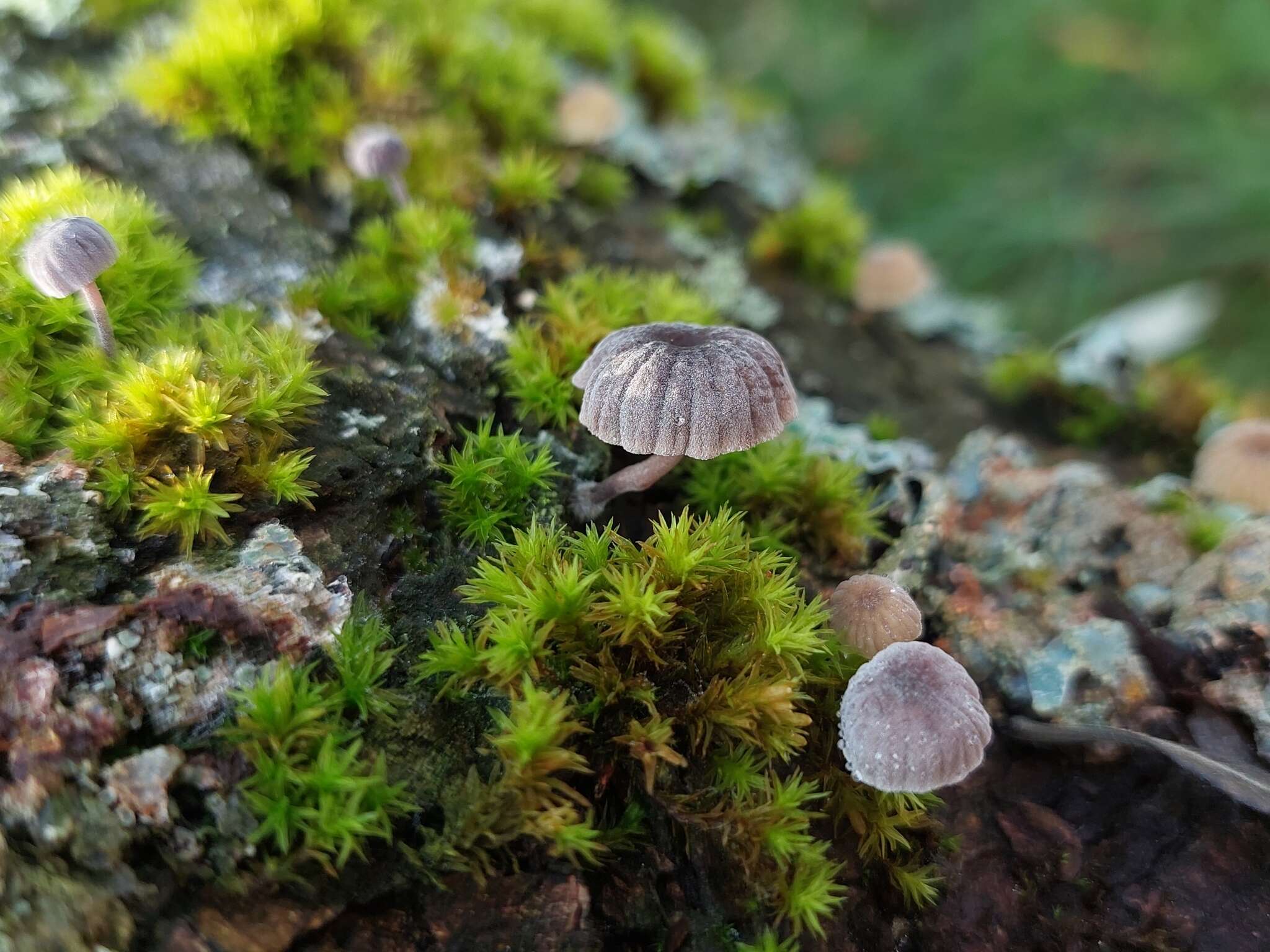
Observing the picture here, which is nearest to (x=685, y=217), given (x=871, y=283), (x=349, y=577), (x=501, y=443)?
(x=871, y=283)

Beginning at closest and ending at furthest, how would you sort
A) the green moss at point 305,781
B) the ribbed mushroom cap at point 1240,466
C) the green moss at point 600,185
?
the green moss at point 305,781 < the ribbed mushroom cap at point 1240,466 < the green moss at point 600,185

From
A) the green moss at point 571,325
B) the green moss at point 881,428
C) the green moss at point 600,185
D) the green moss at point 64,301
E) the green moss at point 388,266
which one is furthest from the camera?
the green moss at point 600,185

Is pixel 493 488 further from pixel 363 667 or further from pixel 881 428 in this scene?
pixel 881 428

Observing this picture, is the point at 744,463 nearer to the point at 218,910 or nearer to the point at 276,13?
the point at 218,910

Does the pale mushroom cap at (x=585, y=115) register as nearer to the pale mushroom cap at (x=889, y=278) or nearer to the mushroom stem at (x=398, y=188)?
the mushroom stem at (x=398, y=188)

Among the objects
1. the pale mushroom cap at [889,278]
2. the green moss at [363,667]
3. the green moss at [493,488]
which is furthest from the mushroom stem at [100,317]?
the pale mushroom cap at [889,278]

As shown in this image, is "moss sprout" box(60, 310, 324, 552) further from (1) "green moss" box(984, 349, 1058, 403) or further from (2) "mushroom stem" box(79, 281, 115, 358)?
→ (1) "green moss" box(984, 349, 1058, 403)
